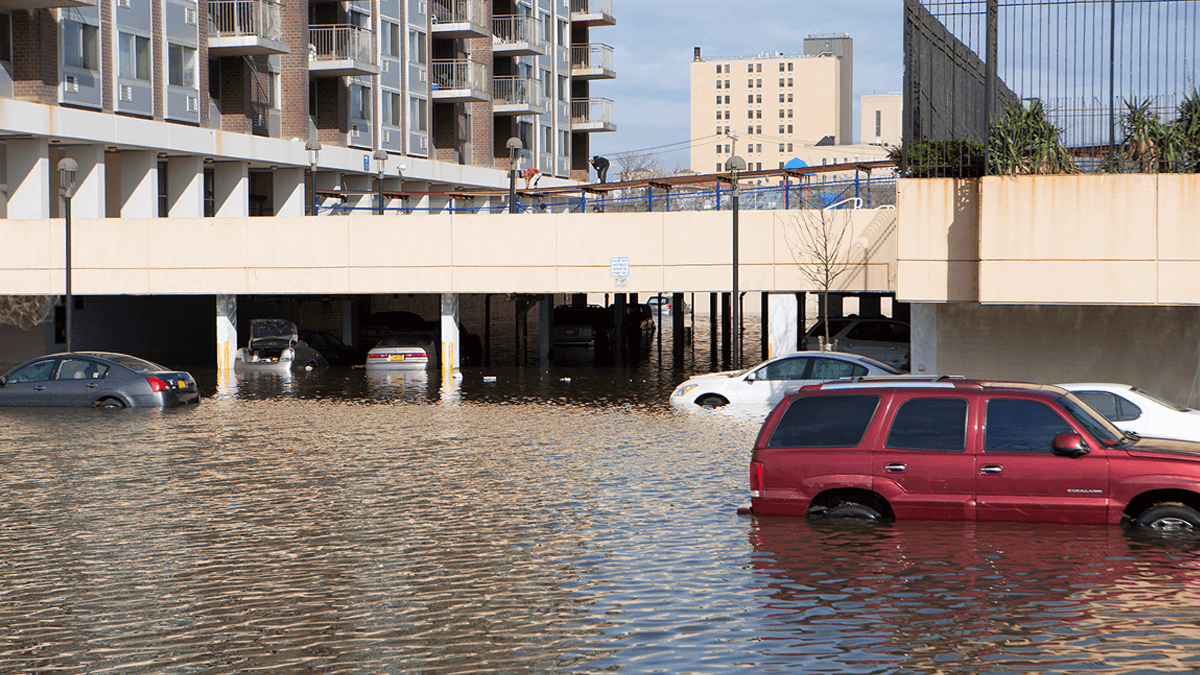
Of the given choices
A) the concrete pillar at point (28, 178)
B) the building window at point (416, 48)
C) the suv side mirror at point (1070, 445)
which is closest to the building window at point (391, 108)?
the building window at point (416, 48)

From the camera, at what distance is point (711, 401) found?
26469mm

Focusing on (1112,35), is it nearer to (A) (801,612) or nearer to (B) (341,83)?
(A) (801,612)

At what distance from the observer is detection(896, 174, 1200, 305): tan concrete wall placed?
2159 cm

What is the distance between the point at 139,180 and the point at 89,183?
290cm

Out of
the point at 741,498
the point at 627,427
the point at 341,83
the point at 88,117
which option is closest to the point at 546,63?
the point at 341,83

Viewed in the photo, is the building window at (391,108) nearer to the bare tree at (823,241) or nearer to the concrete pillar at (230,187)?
the concrete pillar at (230,187)

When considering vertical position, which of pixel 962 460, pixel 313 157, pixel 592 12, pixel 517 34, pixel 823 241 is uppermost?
pixel 592 12

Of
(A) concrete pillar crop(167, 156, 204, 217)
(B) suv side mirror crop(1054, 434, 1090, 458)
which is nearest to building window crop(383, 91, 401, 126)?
(A) concrete pillar crop(167, 156, 204, 217)

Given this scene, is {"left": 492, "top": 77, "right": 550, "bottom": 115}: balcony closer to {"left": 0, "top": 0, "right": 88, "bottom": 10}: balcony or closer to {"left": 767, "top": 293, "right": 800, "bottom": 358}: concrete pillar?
{"left": 0, "top": 0, "right": 88, "bottom": 10}: balcony

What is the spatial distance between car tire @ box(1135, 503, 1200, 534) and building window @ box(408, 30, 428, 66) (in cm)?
5406

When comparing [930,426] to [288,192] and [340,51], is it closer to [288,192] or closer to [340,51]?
[288,192]

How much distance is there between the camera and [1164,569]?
34.3 feet

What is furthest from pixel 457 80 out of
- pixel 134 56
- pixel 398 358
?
pixel 398 358

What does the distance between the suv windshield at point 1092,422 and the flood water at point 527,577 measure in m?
0.88
